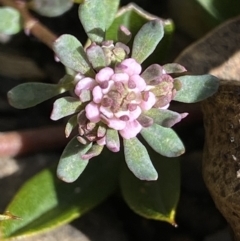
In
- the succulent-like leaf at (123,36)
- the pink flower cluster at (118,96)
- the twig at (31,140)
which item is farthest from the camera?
the twig at (31,140)

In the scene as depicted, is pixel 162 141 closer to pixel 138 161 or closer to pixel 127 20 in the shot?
pixel 138 161

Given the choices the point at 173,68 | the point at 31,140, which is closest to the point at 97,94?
the point at 173,68

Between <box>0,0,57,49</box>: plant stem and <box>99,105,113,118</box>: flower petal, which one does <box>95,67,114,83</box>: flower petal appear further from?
<box>0,0,57,49</box>: plant stem

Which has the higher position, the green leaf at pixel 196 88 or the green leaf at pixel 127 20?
the green leaf at pixel 196 88

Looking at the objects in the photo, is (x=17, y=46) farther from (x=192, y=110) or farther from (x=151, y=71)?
(x=151, y=71)

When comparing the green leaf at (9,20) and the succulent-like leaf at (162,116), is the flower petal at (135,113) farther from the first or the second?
the green leaf at (9,20)

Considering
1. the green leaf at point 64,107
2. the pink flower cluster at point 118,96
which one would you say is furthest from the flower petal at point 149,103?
the green leaf at point 64,107

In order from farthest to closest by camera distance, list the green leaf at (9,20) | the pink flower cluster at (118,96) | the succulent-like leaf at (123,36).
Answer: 1. the green leaf at (9,20)
2. the succulent-like leaf at (123,36)
3. the pink flower cluster at (118,96)
